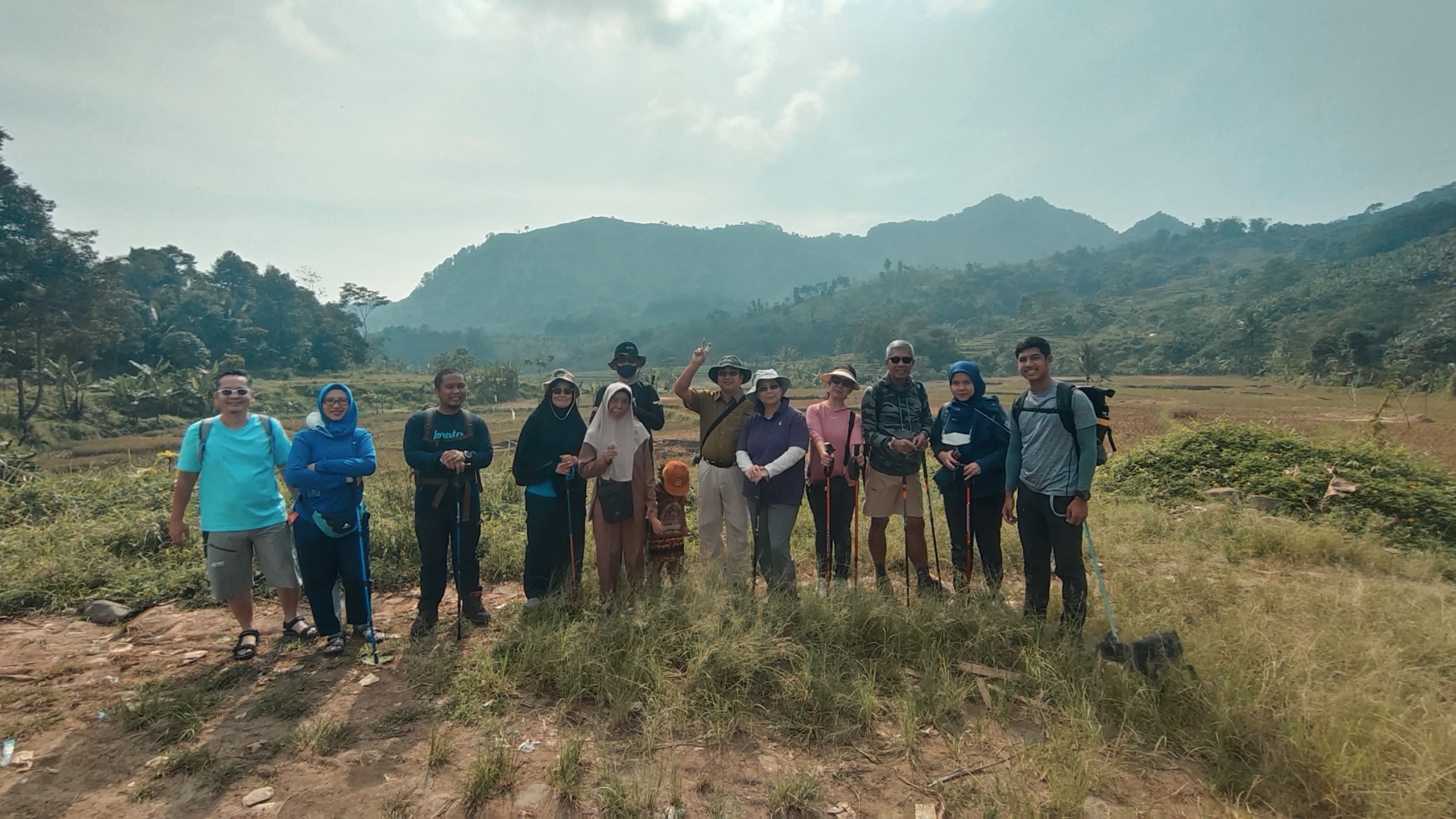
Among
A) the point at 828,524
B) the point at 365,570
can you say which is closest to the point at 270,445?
the point at 365,570

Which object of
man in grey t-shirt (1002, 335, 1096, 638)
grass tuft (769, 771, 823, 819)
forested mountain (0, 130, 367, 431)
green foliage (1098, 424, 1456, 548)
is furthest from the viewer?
forested mountain (0, 130, 367, 431)

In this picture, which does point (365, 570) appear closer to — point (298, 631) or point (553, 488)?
point (298, 631)

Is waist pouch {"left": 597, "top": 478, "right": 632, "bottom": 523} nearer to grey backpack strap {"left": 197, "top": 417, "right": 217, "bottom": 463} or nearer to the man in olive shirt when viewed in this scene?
the man in olive shirt

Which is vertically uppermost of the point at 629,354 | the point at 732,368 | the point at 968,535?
the point at 629,354

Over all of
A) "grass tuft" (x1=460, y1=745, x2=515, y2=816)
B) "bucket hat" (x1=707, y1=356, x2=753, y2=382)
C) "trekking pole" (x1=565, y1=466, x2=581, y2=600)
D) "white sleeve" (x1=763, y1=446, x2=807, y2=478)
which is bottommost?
"grass tuft" (x1=460, y1=745, x2=515, y2=816)

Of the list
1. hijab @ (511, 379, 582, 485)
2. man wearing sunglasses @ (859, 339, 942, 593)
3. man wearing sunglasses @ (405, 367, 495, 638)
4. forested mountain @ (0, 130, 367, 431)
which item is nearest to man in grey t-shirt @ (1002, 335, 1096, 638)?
man wearing sunglasses @ (859, 339, 942, 593)

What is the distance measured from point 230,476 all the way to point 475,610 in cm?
168

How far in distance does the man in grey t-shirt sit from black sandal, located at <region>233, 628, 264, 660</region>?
475cm

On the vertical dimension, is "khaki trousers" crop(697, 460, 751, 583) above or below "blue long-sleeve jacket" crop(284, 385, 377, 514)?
below

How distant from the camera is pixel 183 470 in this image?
146 inches

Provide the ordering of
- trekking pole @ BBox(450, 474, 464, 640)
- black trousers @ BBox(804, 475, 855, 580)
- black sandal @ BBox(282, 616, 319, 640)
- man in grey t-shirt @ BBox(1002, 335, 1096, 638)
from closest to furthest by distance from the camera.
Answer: man in grey t-shirt @ BBox(1002, 335, 1096, 638)
black sandal @ BBox(282, 616, 319, 640)
trekking pole @ BBox(450, 474, 464, 640)
black trousers @ BBox(804, 475, 855, 580)

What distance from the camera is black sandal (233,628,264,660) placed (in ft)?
12.5

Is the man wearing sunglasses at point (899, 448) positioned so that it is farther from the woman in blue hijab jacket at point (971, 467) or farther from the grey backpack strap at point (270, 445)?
the grey backpack strap at point (270, 445)

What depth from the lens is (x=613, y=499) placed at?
419 centimetres
